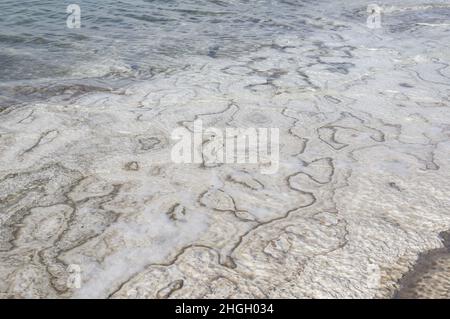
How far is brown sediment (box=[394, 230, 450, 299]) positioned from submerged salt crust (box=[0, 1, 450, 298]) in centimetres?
3

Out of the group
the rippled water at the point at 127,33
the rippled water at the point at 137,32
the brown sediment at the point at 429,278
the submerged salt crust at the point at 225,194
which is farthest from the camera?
the rippled water at the point at 127,33

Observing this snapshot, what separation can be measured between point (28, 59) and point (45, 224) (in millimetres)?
3626

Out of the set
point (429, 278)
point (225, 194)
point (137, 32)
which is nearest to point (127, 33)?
point (137, 32)

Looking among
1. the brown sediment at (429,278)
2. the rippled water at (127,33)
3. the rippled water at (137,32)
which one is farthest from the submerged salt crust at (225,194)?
the rippled water at (127,33)

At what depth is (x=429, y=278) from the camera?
1.68m

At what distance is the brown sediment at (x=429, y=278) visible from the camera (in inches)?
63.2

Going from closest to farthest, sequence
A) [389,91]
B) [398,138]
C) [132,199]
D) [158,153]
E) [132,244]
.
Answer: [132,244]
[132,199]
[158,153]
[398,138]
[389,91]

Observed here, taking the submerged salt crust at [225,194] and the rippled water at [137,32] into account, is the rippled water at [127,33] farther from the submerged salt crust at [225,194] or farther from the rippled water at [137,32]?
the submerged salt crust at [225,194]

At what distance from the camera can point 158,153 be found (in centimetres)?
274

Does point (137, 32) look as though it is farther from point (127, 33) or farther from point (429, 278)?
point (429, 278)

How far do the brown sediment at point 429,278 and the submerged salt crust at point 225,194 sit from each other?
0.03 metres

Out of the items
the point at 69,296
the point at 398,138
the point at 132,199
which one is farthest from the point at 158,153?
the point at 398,138

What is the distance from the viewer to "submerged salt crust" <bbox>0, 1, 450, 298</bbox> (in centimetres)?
171

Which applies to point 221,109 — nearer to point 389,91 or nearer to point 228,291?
point 389,91
